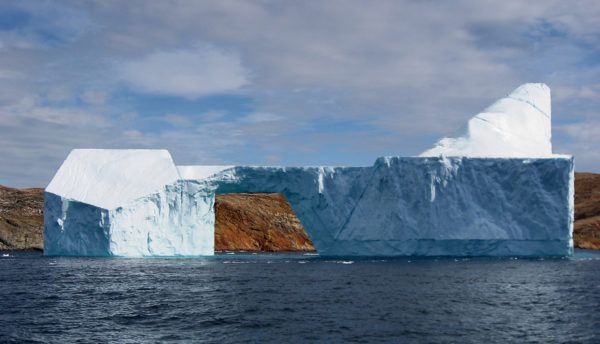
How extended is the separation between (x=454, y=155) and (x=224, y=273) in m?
12.4

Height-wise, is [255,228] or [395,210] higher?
Result: [395,210]

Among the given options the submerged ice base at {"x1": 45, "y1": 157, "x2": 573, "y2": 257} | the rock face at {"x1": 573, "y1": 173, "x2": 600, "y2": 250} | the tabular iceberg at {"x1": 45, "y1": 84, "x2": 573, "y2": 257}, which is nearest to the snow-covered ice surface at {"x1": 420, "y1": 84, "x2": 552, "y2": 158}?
the tabular iceberg at {"x1": 45, "y1": 84, "x2": 573, "y2": 257}

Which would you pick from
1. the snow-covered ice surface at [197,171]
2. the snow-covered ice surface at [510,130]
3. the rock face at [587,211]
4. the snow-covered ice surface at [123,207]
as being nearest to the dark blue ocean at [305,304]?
the snow-covered ice surface at [123,207]

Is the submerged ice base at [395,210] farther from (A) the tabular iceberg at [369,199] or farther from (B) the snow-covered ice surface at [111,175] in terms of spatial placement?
(B) the snow-covered ice surface at [111,175]

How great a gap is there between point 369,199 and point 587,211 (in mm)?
48275

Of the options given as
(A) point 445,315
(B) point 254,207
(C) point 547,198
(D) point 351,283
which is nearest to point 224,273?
(D) point 351,283

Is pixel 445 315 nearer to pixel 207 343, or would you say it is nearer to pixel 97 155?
pixel 207 343

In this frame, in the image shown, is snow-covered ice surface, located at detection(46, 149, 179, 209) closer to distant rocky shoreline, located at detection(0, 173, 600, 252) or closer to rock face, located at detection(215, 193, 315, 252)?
distant rocky shoreline, located at detection(0, 173, 600, 252)

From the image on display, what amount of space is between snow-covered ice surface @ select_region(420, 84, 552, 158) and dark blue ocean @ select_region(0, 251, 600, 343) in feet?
21.3

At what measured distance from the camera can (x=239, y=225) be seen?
59469 millimetres

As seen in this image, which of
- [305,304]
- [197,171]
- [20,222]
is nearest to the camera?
[305,304]

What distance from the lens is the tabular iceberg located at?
1255 inches

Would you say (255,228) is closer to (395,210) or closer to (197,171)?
(197,171)

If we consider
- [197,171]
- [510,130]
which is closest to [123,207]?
[197,171]
